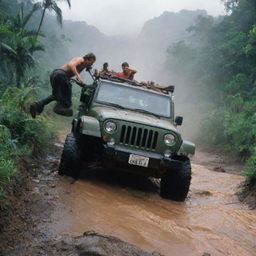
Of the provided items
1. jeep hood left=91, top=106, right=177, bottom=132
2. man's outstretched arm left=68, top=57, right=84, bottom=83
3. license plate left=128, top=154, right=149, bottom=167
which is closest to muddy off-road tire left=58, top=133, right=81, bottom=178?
jeep hood left=91, top=106, right=177, bottom=132

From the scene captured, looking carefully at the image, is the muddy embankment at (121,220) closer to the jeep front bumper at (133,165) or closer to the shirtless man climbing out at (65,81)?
the jeep front bumper at (133,165)

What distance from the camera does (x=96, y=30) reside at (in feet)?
454

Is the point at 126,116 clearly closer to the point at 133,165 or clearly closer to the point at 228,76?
the point at 133,165

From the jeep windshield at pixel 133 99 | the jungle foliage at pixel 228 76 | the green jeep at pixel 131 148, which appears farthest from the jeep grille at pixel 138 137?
the jungle foliage at pixel 228 76

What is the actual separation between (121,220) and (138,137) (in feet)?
5.04

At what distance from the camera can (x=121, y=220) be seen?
5.06 m

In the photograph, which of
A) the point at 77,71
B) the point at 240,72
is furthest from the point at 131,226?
the point at 240,72

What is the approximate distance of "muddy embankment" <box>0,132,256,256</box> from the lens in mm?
3814

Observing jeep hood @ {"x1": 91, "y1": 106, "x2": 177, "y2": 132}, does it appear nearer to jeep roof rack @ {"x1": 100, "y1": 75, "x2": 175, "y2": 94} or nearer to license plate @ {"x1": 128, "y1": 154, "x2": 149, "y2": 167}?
license plate @ {"x1": 128, "y1": 154, "x2": 149, "y2": 167}

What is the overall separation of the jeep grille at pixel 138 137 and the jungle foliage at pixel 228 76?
2.19 m

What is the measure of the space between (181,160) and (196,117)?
76.8ft

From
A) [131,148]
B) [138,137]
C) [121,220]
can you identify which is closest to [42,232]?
[121,220]

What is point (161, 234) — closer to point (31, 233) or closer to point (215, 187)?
point (31, 233)

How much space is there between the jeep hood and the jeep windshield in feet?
0.58
